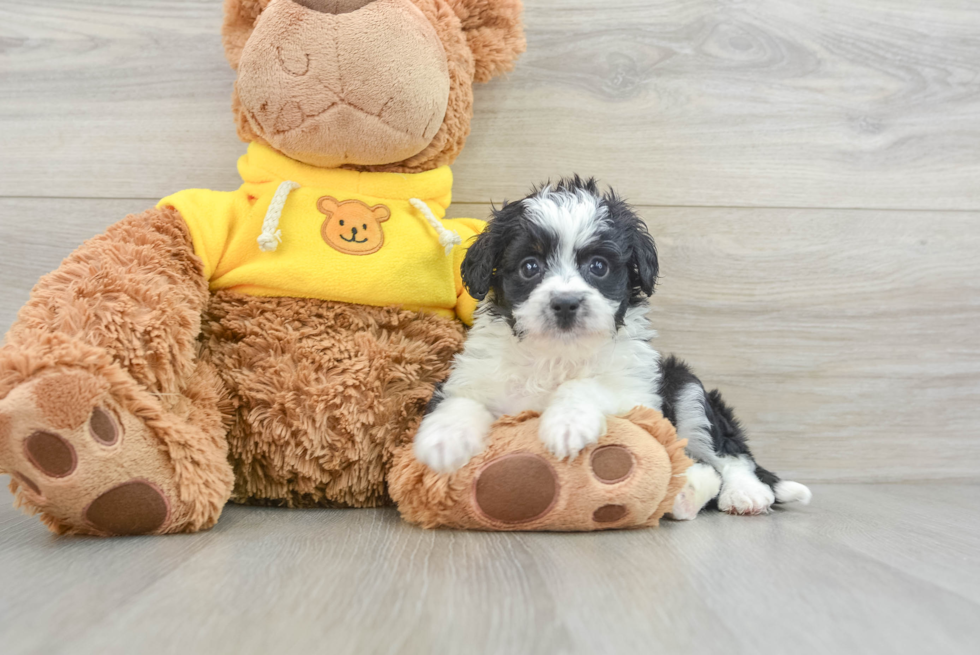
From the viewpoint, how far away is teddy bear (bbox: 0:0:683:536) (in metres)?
1.22

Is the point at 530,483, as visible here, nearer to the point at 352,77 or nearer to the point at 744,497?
the point at 744,497

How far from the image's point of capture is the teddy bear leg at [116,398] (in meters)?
1.15

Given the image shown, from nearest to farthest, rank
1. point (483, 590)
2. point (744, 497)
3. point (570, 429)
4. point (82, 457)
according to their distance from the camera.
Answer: point (483, 590) < point (82, 457) < point (570, 429) < point (744, 497)

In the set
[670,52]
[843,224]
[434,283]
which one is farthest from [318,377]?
[843,224]

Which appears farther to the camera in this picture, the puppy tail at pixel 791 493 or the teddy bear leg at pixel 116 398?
the puppy tail at pixel 791 493

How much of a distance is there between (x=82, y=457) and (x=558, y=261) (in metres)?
0.95

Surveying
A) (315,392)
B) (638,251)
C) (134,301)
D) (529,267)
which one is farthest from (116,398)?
(638,251)

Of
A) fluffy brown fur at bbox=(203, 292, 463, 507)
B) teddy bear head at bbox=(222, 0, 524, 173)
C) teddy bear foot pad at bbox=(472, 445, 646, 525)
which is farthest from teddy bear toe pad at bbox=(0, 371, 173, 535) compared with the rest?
teddy bear head at bbox=(222, 0, 524, 173)

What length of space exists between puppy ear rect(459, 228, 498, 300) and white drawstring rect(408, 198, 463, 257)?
8 cm

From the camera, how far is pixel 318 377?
59.5 inches

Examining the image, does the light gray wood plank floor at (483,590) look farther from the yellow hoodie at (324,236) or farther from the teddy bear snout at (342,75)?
the teddy bear snout at (342,75)

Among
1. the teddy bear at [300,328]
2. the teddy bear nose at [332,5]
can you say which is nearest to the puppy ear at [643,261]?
the teddy bear at [300,328]

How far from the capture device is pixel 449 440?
1323 mm

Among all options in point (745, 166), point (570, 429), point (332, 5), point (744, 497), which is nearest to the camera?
point (570, 429)
